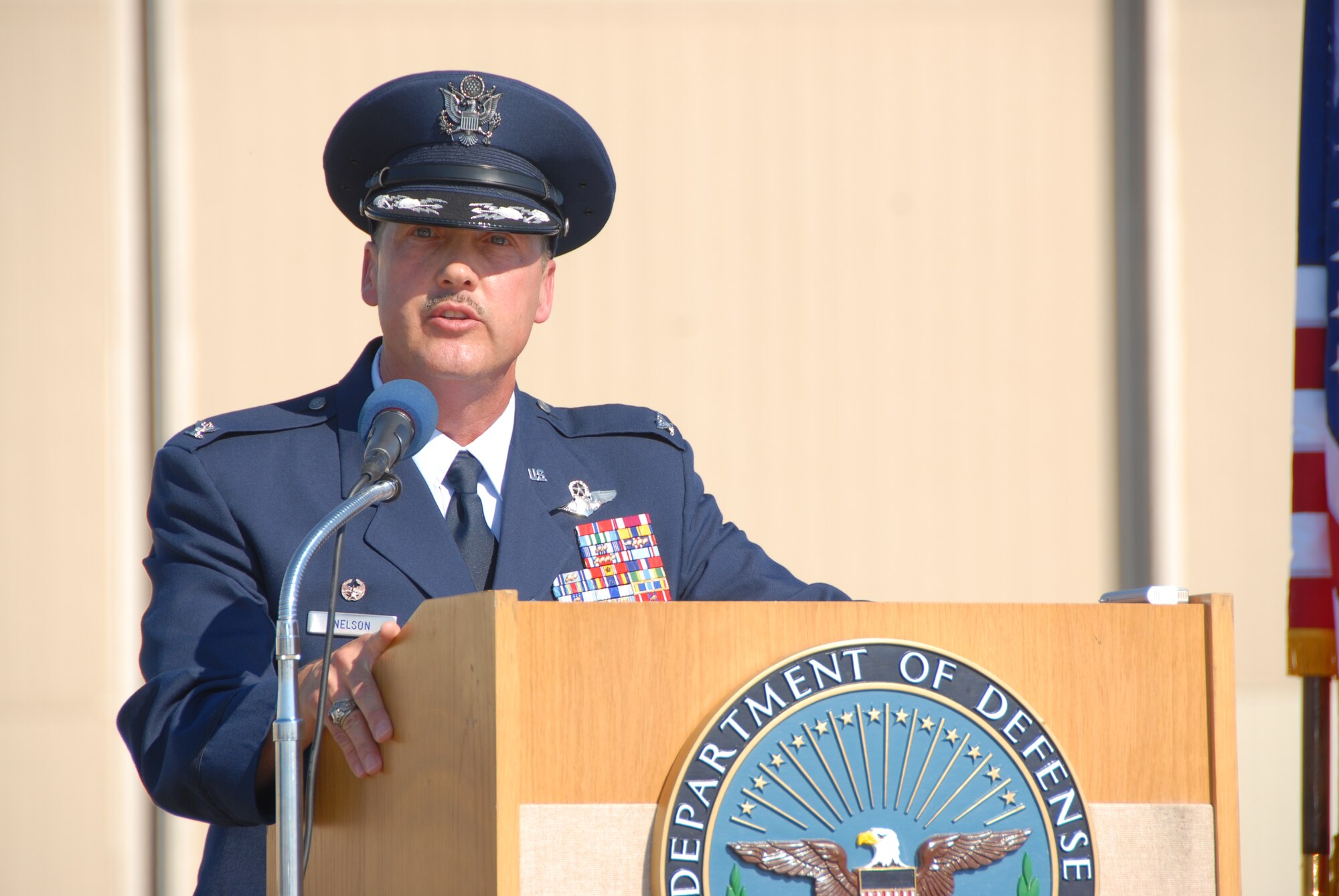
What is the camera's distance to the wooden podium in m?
1.11

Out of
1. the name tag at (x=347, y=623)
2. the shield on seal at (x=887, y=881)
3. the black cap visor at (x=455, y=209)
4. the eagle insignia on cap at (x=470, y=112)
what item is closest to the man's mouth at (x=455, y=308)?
the black cap visor at (x=455, y=209)

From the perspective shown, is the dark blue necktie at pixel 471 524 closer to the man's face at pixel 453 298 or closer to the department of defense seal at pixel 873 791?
the man's face at pixel 453 298

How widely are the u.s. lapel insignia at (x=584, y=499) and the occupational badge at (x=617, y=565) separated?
2cm

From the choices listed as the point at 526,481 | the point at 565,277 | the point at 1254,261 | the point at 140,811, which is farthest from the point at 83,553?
the point at 1254,261

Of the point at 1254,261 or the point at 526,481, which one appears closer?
the point at 526,481

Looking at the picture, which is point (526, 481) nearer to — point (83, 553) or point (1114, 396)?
point (83, 553)

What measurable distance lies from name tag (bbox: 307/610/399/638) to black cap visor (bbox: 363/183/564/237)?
1.71 feet

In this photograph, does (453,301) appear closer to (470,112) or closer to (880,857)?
(470,112)

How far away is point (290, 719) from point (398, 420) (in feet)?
1.00

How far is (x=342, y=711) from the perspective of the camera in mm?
1312

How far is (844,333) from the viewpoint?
3.89m

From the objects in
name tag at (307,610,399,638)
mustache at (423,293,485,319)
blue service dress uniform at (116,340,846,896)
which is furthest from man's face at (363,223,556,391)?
name tag at (307,610,399,638)

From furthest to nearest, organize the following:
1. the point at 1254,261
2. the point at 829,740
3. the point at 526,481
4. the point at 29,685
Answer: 1. the point at 1254,261
2. the point at 29,685
3. the point at 526,481
4. the point at 829,740

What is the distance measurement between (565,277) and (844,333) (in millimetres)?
829
